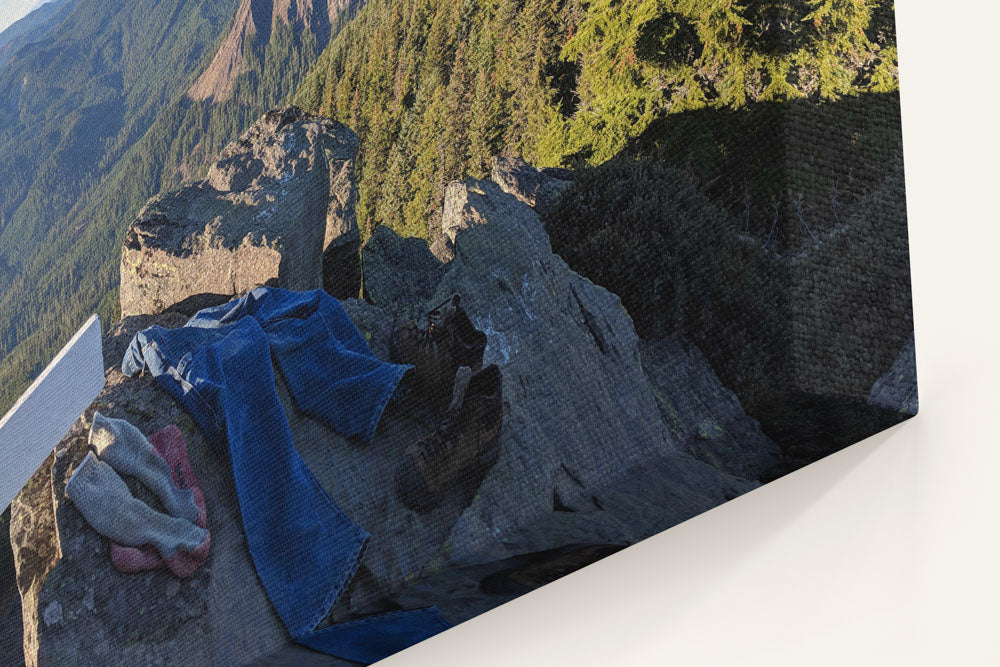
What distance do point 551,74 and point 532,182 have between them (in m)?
0.65

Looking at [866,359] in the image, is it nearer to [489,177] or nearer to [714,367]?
[714,367]

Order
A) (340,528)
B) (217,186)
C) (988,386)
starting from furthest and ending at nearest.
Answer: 1. (217,186)
2. (988,386)
3. (340,528)

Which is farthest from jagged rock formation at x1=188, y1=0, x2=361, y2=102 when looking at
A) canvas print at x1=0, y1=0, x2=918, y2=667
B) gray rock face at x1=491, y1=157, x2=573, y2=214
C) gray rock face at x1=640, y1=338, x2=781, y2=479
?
gray rock face at x1=640, y1=338, x2=781, y2=479

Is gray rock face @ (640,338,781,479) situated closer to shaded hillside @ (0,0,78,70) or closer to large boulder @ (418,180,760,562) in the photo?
large boulder @ (418,180,760,562)

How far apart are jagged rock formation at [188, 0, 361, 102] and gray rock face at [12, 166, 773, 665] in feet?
5.63

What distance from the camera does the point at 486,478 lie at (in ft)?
11.5

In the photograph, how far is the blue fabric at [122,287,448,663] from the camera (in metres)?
3.45

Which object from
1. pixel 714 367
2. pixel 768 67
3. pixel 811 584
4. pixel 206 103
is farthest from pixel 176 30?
pixel 811 584

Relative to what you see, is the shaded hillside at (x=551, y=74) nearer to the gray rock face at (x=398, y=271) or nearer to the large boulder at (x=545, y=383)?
the gray rock face at (x=398, y=271)

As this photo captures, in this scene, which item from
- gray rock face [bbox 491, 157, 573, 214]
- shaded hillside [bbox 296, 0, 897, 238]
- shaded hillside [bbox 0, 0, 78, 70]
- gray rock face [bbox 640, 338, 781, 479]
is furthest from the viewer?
shaded hillside [bbox 0, 0, 78, 70]

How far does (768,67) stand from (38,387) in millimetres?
4012

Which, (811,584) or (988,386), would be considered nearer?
(811,584)

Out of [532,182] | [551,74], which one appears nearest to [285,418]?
[532,182]

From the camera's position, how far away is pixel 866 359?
3736mm
